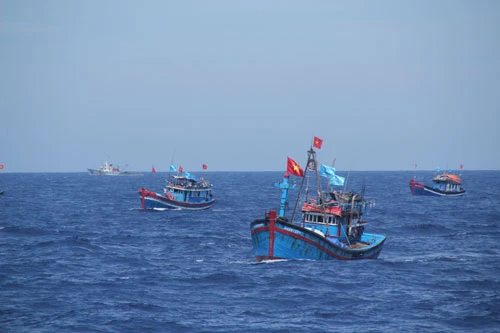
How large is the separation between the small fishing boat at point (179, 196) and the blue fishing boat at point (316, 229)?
4874 cm

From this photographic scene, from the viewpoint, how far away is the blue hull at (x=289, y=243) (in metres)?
41.8

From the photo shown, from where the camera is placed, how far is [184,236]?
62719mm

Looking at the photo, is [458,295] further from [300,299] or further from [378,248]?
[378,248]

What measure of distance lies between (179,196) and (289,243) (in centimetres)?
5578

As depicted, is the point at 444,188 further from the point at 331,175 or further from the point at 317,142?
the point at 317,142

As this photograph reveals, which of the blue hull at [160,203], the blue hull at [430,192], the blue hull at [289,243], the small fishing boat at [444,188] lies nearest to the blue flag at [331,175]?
the blue hull at [289,243]

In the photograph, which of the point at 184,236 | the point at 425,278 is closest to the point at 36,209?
the point at 184,236

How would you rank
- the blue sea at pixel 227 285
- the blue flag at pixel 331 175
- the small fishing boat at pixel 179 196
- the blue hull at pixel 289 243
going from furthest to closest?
1. the small fishing boat at pixel 179 196
2. the blue flag at pixel 331 175
3. the blue hull at pixel 289 243
4. the blue sea at pixel 227 285

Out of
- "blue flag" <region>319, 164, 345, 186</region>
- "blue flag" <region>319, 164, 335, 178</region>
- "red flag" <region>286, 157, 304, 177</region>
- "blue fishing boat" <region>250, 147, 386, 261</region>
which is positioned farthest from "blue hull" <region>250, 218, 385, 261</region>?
"blue flag" <region>319, 164, 335, 178</region>

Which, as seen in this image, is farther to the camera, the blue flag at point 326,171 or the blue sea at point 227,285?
the blue flag at point 326,171

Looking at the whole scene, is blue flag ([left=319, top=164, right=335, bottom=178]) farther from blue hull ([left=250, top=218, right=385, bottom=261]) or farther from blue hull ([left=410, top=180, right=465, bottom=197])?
blue hull ([left=410, top=180, right=465, bottom=197])

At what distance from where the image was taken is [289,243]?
139ft

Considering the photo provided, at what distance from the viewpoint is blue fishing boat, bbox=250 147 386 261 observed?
4209 cm

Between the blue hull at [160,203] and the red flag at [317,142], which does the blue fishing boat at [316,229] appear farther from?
the blue hull at [160,203]
